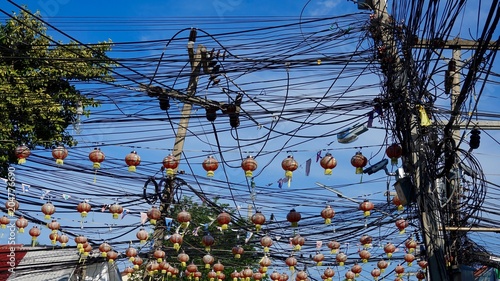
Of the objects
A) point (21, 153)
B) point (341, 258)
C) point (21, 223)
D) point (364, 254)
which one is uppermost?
point (364, 254)

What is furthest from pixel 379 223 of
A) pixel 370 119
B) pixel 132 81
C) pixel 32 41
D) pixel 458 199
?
pixel 32 41

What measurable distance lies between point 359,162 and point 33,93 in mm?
6331

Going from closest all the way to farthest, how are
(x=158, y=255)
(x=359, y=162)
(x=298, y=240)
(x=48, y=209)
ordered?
(x=359, y=162) → (x=48, y=209) → (x=158, y=255) → (x=298, y=240)

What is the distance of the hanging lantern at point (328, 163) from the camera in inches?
457

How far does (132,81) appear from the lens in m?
10.7

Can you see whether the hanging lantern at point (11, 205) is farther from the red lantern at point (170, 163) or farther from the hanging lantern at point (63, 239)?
the red lantern at point (170, 163)

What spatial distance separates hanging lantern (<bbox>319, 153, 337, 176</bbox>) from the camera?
1160 cm

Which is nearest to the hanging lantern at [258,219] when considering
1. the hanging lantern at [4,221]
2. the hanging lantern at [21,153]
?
the hanging lantern at [21,153]

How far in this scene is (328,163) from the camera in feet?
38.1

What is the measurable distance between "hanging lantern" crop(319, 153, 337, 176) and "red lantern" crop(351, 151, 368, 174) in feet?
1.93

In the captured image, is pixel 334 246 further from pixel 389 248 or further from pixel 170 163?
pixel 170 163

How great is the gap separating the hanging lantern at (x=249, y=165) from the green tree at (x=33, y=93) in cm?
331

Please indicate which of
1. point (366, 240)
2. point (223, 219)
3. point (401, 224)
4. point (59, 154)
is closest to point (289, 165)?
point (223, 219)

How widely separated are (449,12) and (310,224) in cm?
830
